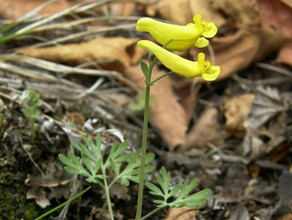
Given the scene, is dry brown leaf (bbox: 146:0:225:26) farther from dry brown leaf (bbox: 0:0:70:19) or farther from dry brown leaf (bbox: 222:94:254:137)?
dry brown leaf (bbox: 0:0:70:19)

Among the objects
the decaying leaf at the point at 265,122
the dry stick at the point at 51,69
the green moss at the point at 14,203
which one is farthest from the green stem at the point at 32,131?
the decaying leaf at the point at 265,122

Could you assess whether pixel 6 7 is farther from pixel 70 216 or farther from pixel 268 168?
pixel 268 168

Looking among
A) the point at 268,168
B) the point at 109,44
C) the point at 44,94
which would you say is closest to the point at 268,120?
the point at 268,168

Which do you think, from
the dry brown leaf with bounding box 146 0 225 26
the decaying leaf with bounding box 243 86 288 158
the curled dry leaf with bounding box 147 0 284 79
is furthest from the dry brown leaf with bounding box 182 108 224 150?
the dry brown leaf with bounding box 146 0 225 26

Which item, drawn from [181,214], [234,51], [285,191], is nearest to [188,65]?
[181,214]

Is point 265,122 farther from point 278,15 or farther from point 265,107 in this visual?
point 278,15
